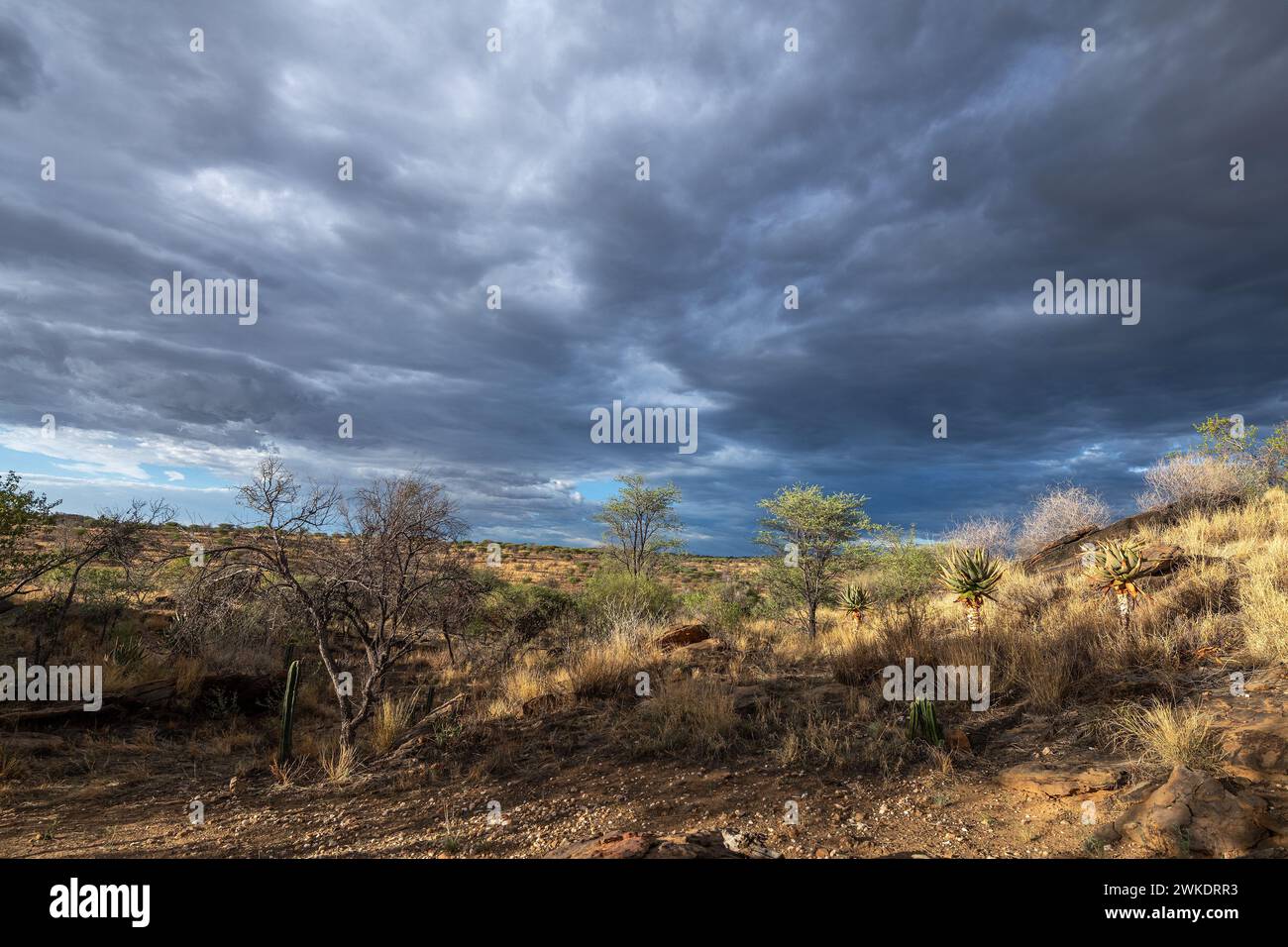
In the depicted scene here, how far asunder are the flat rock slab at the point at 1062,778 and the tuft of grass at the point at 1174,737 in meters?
0.38

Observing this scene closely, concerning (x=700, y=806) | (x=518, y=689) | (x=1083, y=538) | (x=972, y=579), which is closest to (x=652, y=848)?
(x=700, y=806)

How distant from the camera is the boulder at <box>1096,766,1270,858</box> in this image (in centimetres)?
458

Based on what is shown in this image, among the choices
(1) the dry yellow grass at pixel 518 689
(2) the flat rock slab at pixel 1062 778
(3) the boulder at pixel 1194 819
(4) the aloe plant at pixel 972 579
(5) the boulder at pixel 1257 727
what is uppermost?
(4) the aloe plant at pixel 972 579

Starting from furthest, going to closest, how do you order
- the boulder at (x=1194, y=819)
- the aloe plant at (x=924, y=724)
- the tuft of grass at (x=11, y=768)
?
the tuft of grass at (x=11, y=768), the aloe plant at (x=924, y=724), the boulder at (x=1194, y=819)

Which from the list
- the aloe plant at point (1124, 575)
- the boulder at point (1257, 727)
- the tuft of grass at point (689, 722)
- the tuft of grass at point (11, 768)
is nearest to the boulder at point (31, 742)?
the tuft of grass at point (11, 768)

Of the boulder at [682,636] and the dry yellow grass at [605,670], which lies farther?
the boulder at [682,636]

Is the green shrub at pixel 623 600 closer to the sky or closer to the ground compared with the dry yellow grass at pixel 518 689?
closer to the sky

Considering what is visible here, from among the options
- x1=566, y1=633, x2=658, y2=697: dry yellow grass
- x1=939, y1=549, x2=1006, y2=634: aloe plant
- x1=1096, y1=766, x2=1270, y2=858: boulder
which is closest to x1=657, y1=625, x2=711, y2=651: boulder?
x1=566, y1=633, x2=658, y2=697: dry yellow grass

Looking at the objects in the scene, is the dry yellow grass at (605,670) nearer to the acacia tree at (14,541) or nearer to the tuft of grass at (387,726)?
the tuft of grass at (387,726)

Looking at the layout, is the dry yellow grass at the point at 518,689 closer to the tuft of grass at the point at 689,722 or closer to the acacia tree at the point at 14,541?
the tuft of grass at the point at 689,722

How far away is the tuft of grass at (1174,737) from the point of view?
5.71 metres

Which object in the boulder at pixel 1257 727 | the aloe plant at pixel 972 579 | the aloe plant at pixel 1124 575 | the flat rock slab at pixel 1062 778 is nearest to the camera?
the boulder at pixel 1257 727

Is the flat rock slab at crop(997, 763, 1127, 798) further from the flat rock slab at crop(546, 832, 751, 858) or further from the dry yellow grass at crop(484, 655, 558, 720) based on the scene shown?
the dry yellow grass at crop(484, 655, 558, 720)
